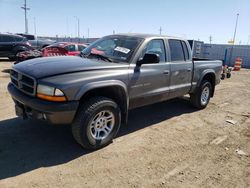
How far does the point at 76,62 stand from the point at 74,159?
1553 mm

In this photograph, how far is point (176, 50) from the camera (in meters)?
5.69

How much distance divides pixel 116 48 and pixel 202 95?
3.20 meters

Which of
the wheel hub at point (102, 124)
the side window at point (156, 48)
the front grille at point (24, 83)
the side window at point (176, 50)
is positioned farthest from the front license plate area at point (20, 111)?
the side window at point (176, 50)

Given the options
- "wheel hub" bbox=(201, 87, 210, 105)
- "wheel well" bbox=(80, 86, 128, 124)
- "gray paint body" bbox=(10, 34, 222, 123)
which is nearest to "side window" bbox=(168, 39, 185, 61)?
"gray paint body" bbox=(10, 34, 222, 123)

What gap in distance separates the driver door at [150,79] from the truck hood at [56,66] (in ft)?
1.19

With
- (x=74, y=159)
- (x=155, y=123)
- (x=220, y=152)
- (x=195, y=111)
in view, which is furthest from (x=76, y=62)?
(x=195, y=111)

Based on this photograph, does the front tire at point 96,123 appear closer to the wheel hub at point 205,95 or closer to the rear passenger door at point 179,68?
the rear passenger door at point 179,68

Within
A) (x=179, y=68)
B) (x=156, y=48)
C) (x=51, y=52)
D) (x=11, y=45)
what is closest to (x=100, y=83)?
(x=156, y=48)

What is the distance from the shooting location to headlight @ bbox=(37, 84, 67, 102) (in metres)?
3.49

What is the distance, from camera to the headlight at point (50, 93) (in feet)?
11.5

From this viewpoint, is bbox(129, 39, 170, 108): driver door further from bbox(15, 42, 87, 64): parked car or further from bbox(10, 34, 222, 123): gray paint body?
bbox(15, 42, 87, 64): parked car

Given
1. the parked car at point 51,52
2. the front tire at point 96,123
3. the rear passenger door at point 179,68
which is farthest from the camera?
the parked car at point 51,52

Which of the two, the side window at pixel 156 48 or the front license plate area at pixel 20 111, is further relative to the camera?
the side window at pixel 156 48

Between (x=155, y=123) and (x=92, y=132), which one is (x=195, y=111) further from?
(x=92, y=132)
